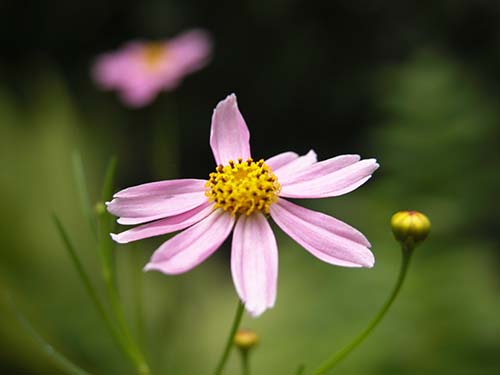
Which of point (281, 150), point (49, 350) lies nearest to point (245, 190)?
point (49, 350)

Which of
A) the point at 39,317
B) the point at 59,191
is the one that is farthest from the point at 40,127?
the point at 39,317

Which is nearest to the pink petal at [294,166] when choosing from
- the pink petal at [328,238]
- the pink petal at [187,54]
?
the pink petal at [328,238]

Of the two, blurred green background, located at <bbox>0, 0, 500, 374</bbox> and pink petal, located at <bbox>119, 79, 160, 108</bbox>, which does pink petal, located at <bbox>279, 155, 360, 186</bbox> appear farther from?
pink petal, located at <bbox>119, 79, 160, 108</bbox>

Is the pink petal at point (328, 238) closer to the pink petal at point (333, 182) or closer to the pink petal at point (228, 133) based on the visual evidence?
the pink petal at point (333, 182)

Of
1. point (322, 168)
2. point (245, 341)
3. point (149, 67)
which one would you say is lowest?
point (245, 341)

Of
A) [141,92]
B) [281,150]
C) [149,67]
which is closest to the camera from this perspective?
[141,92]

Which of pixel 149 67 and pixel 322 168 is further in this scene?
pixel 149 67

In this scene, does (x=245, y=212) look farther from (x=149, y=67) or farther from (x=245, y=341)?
(x=149, y=67)
